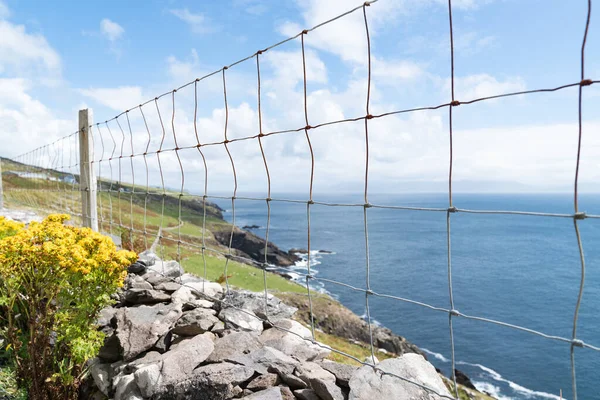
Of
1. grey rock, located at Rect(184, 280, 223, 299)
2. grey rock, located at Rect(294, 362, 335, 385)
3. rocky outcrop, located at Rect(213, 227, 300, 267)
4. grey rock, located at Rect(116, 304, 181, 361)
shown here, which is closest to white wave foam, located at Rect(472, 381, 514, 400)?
grey rock, located at Rect(184, 280, 223, 299)

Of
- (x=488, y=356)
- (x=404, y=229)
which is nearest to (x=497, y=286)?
(x=488, y=356)

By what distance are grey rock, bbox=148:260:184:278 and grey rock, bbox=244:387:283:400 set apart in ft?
8.59

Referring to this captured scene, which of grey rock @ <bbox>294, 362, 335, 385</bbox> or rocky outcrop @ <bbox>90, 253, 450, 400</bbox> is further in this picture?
grey rock @ <bbox>294, 362, 335, 385</bbox>

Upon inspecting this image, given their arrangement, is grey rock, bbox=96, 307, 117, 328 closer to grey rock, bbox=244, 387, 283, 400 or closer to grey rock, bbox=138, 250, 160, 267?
grey rock, bbox=138, 250, 160, 267

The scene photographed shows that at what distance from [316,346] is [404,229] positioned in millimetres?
69070

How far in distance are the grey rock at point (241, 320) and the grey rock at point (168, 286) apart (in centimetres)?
93

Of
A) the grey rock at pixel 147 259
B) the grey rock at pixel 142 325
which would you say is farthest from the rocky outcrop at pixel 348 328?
the grey rock at pixel 142 325

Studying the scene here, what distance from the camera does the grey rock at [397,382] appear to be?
2363 millimetres

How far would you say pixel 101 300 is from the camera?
11.5 feet

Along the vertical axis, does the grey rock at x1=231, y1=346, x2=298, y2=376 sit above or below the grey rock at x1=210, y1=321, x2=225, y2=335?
above

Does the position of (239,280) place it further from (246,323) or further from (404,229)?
(404,229)

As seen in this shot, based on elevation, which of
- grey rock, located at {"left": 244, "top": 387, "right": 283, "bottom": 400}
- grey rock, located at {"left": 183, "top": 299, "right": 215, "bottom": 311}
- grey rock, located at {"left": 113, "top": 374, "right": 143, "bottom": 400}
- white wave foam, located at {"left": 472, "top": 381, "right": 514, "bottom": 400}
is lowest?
white wave foam, located at {"left": 472, "top": 381, "right": 514, "bottom": 400}

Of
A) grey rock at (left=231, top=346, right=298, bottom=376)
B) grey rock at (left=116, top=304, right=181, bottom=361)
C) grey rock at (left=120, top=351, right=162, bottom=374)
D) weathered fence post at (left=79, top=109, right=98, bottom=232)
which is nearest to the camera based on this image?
grey rock at (left=231, top=346, right=298, bottom=376)

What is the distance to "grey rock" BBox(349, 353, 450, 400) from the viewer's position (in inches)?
93.0
